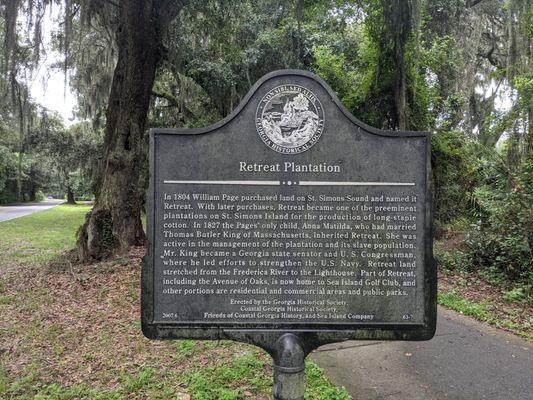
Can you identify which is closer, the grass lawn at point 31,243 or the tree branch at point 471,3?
the grass lawn at point 31,243

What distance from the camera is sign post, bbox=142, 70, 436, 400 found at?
2369 mm

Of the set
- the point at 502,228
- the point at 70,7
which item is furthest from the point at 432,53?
the point at 70,7

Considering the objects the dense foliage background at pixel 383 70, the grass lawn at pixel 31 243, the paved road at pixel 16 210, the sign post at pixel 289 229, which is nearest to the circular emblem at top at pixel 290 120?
the sign post at pixel 289 229

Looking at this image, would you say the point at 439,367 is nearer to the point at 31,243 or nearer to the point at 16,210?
the point at 31,243

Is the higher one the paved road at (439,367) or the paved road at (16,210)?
the paved road at (16,210)

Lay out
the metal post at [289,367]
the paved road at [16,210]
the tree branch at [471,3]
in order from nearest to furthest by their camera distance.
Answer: the metal post at [289,367], the tree branch at [471,3], the paved road at [16,210]

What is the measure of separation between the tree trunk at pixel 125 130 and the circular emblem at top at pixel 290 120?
6.44 meters

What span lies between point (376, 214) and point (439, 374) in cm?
229

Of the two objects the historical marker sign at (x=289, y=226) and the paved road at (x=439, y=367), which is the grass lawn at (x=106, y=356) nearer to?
the paved road at (x=439, y=367)

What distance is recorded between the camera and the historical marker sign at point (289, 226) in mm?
2371

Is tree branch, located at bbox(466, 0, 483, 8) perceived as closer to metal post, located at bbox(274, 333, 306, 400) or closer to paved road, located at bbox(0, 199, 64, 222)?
metal post, located at bbox(274, 333, 306, 400)

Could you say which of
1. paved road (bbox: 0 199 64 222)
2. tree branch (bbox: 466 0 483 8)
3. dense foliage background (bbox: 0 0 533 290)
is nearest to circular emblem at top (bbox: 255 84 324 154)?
dense foliage background (bbox: 0 0 533 290)

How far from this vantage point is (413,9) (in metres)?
4.78

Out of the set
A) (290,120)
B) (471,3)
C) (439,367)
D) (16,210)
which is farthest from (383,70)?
(16,210)
